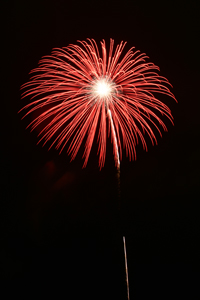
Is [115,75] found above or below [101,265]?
above

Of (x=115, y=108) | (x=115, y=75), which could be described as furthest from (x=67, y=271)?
(x=115, y=75)

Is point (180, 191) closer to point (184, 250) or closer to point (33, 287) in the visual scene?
point (184, 250)

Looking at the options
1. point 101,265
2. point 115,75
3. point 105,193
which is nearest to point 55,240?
point 101,265

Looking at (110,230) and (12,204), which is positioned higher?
(12,204)

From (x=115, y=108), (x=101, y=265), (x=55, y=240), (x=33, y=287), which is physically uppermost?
(x=115, y=108)

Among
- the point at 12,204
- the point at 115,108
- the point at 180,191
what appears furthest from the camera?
the point at 12,204

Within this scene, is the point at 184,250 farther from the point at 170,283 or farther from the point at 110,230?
the point at 110,230

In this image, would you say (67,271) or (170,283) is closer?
(170,283)

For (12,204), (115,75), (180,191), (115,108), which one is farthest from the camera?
(12,204)

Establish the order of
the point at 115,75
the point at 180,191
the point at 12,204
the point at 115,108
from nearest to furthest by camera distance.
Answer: the point at 115,75
the point at 115,108
the point at 180,191
the point at 12,204

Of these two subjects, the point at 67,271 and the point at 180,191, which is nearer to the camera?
the point at 180,191
